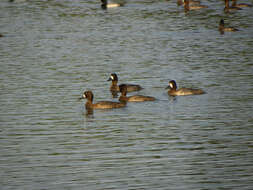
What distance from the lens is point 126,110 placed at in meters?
26.3

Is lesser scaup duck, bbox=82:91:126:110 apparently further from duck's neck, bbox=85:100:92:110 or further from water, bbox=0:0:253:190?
water, bbox=0:0:253:190

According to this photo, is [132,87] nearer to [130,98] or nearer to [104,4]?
[130,98]

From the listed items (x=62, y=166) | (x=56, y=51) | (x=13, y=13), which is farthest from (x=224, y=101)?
(x=13, y=13)

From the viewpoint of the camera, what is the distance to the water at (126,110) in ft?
58.4

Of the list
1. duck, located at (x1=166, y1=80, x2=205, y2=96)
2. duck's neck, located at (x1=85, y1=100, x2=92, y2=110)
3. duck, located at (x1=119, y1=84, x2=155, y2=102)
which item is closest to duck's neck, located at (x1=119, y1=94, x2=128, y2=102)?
duck, located at (x1=119, y1=84, x2=155, y2=102)

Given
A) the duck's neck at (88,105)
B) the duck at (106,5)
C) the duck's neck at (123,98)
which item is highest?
the duck's neck at (88,105)

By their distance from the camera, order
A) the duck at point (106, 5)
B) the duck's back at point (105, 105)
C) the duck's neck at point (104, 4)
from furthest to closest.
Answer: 1. the duck's neck at point (104, 4)
2. the duck at point (106, 5)
3. the duck's back at point (105, 105)

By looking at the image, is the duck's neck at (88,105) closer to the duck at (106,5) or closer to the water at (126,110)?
the water at (126,110)

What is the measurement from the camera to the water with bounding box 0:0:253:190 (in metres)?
17.8

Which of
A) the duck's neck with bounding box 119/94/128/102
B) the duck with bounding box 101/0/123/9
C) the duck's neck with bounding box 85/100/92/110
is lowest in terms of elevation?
the duck with bounding box 101/0/123/9

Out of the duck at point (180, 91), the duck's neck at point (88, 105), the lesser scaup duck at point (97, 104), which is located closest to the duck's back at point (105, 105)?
the lesser scaup duck at point (97, 104)

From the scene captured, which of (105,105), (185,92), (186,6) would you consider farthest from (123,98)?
(186,6)

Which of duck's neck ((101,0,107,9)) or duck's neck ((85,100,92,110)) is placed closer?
duck's neck ((85,100,92,110))

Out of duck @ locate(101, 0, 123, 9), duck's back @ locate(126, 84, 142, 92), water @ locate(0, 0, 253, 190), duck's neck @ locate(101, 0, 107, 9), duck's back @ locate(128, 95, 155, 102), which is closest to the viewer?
water @ locate(0, 0, 253, 190)
